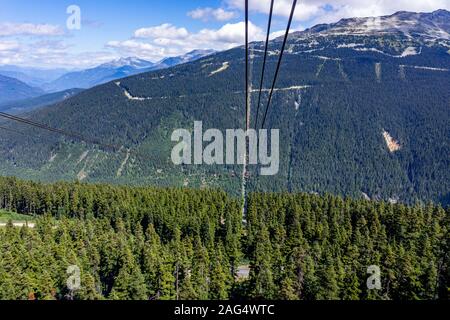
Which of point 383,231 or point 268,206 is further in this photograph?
point 268,206

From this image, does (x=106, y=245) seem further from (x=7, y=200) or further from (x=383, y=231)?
(x=7, y=200)
